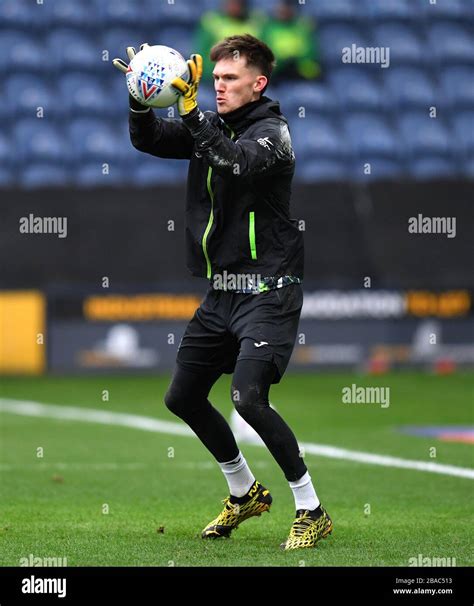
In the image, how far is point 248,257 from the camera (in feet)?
21.5

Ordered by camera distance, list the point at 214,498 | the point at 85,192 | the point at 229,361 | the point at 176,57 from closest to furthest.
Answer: the point at 176,57
the point at 229,361
the point at 214,498
the point at 85,192

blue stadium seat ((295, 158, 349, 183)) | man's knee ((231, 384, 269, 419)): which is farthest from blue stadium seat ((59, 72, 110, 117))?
man's knee ((231, 384, 269, 419))

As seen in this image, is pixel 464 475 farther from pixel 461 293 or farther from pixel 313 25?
pixel 313 25

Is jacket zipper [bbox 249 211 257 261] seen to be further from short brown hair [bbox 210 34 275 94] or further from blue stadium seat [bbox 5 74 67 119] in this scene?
blue stadium seat [bbox 5 74 67 119]

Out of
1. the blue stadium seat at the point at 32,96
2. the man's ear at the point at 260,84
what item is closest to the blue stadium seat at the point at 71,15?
the blue stadium seat at the point at 32,96

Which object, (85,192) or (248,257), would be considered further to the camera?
(85,192)

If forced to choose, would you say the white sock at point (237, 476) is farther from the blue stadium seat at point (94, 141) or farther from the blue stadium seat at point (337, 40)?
the blue stadium seat at point (337, 40)

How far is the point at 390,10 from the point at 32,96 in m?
7.31

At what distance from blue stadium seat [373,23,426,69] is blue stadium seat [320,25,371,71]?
0.32m

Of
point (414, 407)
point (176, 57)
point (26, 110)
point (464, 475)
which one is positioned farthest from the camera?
point (26, 110)

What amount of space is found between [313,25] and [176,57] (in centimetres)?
1776

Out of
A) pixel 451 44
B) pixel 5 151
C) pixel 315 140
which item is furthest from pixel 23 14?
pixel 451 44
